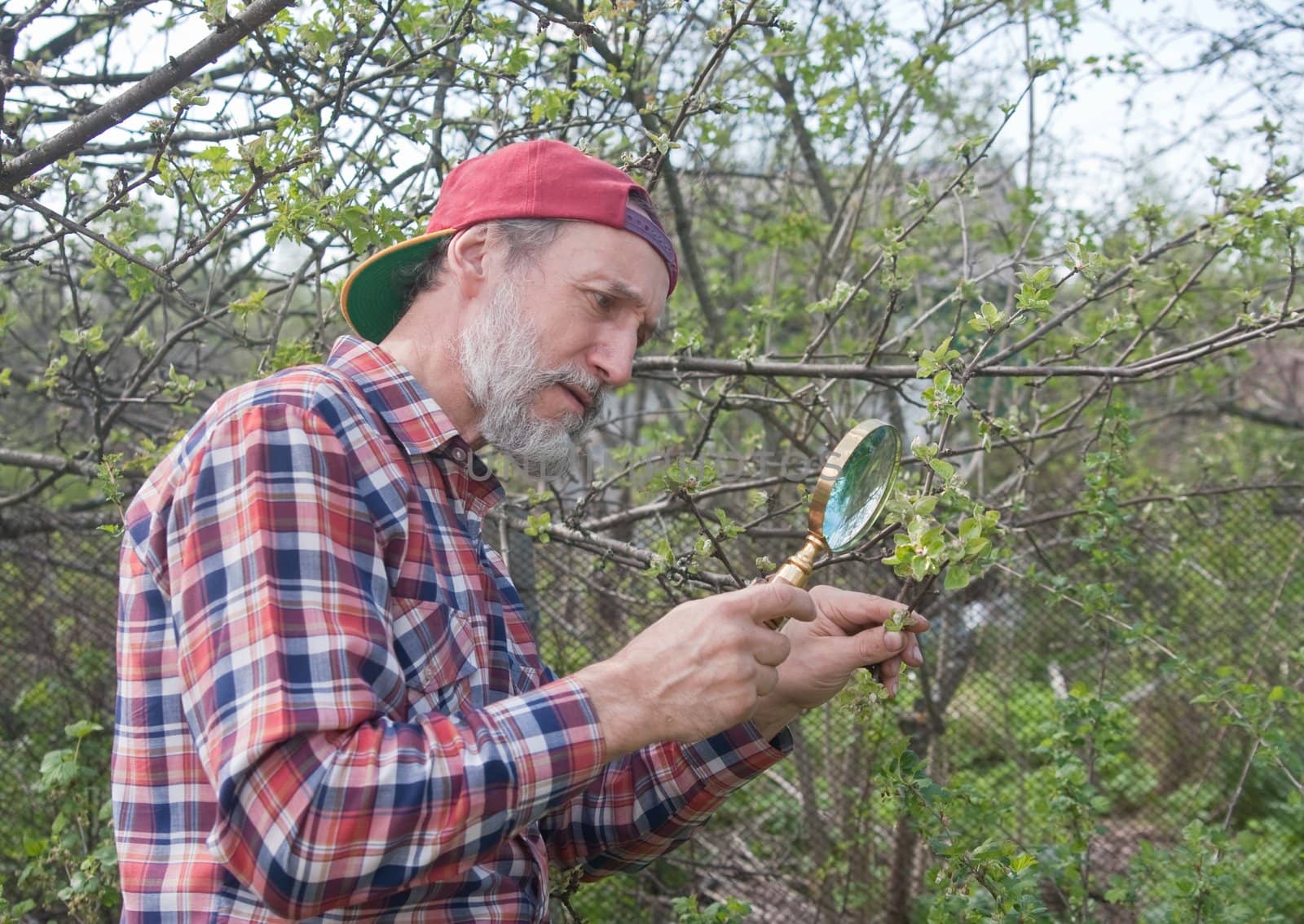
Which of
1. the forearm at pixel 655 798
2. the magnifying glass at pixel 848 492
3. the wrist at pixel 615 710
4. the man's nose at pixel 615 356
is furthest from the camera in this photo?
the forearm at pixel 655 798

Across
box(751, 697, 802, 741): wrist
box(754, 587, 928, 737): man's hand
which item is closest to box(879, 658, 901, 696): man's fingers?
box(754, 587, 928, 737): man's hand

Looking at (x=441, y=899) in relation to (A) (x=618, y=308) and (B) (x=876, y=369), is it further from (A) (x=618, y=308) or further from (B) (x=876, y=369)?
(B) (x=876, y=369)

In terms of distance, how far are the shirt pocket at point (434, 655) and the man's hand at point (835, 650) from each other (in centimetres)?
51

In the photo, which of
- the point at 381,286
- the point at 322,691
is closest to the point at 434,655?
the point at 322,691

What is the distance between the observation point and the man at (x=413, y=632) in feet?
4.08

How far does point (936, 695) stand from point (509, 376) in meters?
3.39

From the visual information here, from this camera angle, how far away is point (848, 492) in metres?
1.83

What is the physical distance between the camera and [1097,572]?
4.77 m

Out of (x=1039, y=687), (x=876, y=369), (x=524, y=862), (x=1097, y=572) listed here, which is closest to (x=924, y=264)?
(x=1097, y=572)

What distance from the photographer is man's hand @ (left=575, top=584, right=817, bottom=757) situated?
1397 mm

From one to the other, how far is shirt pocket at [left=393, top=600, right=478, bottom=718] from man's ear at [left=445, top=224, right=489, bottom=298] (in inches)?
21.9

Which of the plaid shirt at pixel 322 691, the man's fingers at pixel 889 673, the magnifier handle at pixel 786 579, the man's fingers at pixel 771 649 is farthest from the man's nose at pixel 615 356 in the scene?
the man's fingers at pixel 889 673

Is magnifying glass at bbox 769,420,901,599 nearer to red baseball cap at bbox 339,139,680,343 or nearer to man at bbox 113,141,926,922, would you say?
man at bbox 113,141,926,922

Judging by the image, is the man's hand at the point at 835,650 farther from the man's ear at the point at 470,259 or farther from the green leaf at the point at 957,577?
the man's ear at the point at 470,259
